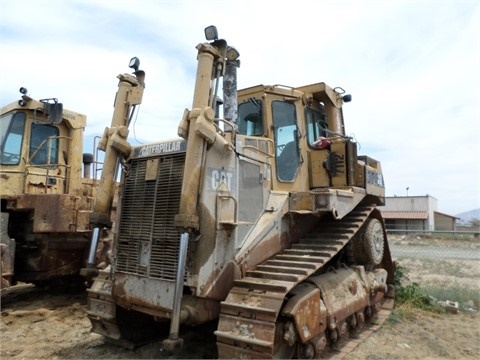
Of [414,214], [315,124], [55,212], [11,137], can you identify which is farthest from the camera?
[414,214]

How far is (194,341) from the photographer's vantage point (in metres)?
5.46

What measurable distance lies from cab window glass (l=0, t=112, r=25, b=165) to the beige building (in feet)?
96.4

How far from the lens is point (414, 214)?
3722 cm

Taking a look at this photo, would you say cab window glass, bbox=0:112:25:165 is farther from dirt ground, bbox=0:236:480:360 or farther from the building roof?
the building roof

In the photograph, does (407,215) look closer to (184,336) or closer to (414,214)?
(414,214)

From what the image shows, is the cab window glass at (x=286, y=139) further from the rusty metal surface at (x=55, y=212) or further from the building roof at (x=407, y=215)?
the building roof at (x=407, y=215)

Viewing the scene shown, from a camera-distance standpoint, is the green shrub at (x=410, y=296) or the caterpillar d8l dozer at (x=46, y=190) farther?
the green shrub at (x=410, y=296)

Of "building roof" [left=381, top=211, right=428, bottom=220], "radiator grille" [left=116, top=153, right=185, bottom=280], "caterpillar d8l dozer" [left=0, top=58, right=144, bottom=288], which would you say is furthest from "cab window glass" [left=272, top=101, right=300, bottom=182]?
"building roof" [left=381, top=211, right=428, bottom=220]

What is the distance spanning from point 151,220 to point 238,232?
1.01 m

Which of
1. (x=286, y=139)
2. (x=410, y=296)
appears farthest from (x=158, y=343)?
(x=410, y=296)

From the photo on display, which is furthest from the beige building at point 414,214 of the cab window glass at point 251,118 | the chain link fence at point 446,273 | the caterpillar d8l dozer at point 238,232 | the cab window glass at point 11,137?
the cab window glass at point 11,137

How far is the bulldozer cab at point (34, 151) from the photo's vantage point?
806cm

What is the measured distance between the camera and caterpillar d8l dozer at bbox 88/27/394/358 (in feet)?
14.1

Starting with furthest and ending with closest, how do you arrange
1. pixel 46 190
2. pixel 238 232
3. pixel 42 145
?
pixel 42 145, pixel 46 190, pixel 238 232
